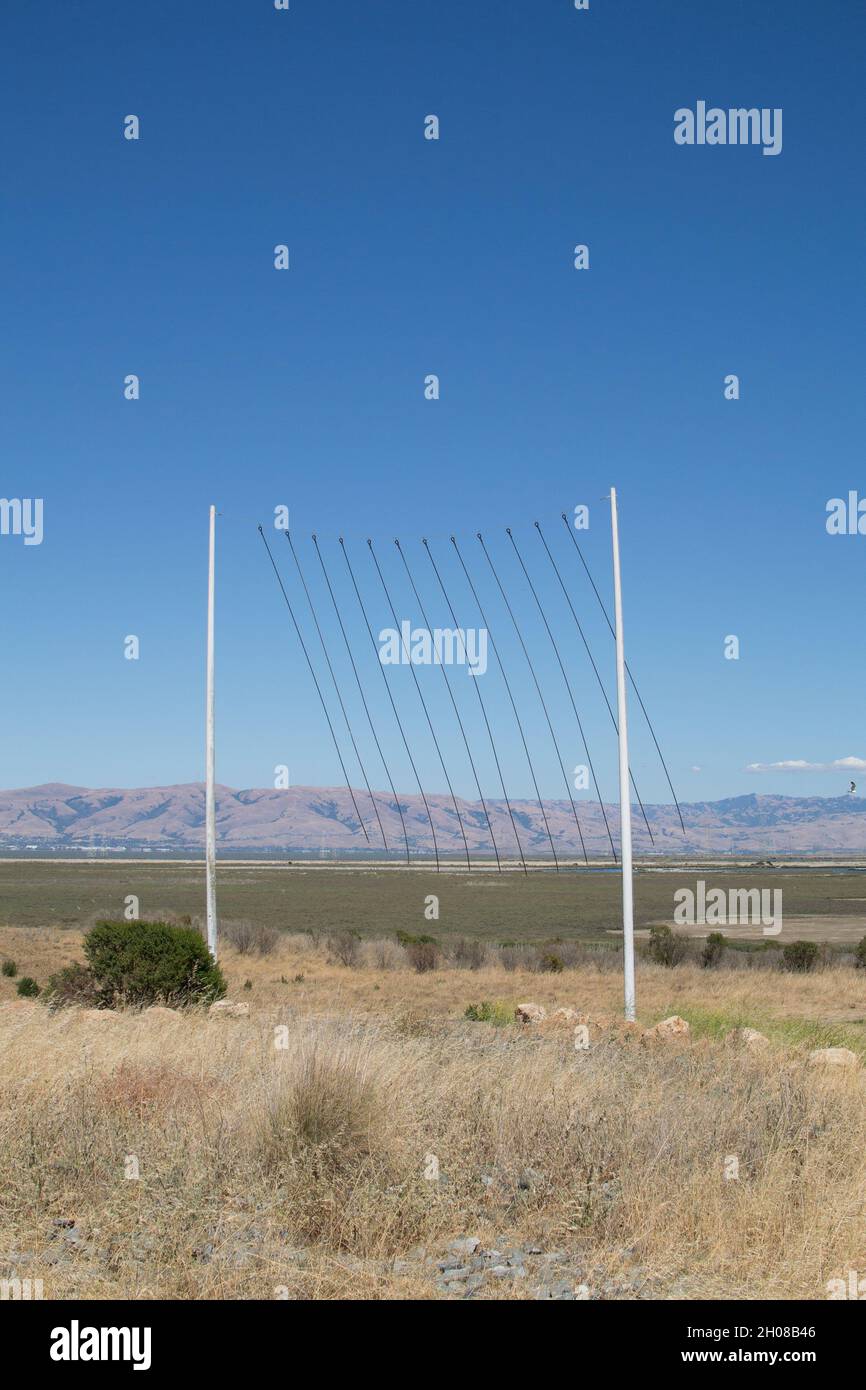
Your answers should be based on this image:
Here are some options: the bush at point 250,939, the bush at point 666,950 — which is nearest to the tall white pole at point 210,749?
the bush at point 250,939

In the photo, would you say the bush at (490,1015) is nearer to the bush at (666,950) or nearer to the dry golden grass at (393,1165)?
the dry golden grass at (393,1165)

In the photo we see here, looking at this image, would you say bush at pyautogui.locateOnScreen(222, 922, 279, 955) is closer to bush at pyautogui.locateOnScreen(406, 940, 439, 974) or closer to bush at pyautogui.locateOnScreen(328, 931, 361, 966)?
bush at pyautogui.locateOnScreen(328, 931, 361, 966)

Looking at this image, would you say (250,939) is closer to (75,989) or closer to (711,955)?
(711,955)

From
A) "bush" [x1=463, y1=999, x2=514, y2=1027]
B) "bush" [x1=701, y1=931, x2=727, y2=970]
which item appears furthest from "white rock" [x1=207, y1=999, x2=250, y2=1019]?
"bush" [x1=701, y1=931, x2=727, y2=970]

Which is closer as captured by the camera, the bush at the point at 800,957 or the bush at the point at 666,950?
the bush at the point at 800,957
